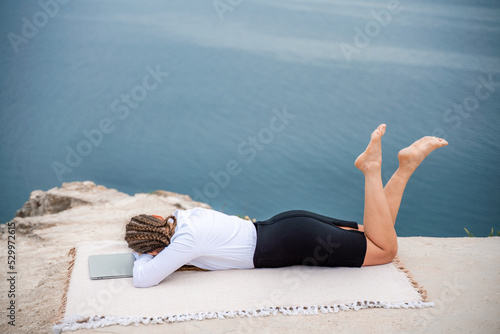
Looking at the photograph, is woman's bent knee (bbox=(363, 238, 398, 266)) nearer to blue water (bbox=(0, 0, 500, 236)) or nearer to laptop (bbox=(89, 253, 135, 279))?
laptop (bbox=(89, 253, 135, 279))

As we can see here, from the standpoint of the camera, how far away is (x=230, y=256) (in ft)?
8.93

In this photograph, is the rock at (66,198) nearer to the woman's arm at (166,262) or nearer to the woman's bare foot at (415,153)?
the woman's arm at (166,262)

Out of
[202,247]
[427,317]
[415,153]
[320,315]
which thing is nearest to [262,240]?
[202,247]

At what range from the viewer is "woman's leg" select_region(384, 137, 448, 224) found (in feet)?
9.65

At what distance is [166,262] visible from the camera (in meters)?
2.56

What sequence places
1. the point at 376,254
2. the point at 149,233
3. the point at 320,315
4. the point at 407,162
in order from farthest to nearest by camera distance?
the point at 407,162 → the point at 376,254 → the point at 149,233 → the point at 320,315

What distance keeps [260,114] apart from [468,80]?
2.66m

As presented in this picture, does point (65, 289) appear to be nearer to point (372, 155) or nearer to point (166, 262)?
point (166, 262)

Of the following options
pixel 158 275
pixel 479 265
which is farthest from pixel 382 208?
pixel 158 275

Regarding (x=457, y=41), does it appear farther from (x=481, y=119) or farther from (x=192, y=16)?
(x=192, y=16)

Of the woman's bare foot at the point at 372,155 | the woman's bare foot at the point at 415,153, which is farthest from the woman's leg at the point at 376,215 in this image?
the woman's bare foot at the point at 415,153

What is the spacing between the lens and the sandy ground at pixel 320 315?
245 centimetres

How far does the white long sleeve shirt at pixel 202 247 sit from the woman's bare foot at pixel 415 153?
969 mm

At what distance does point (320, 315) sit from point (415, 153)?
110 centimetres
